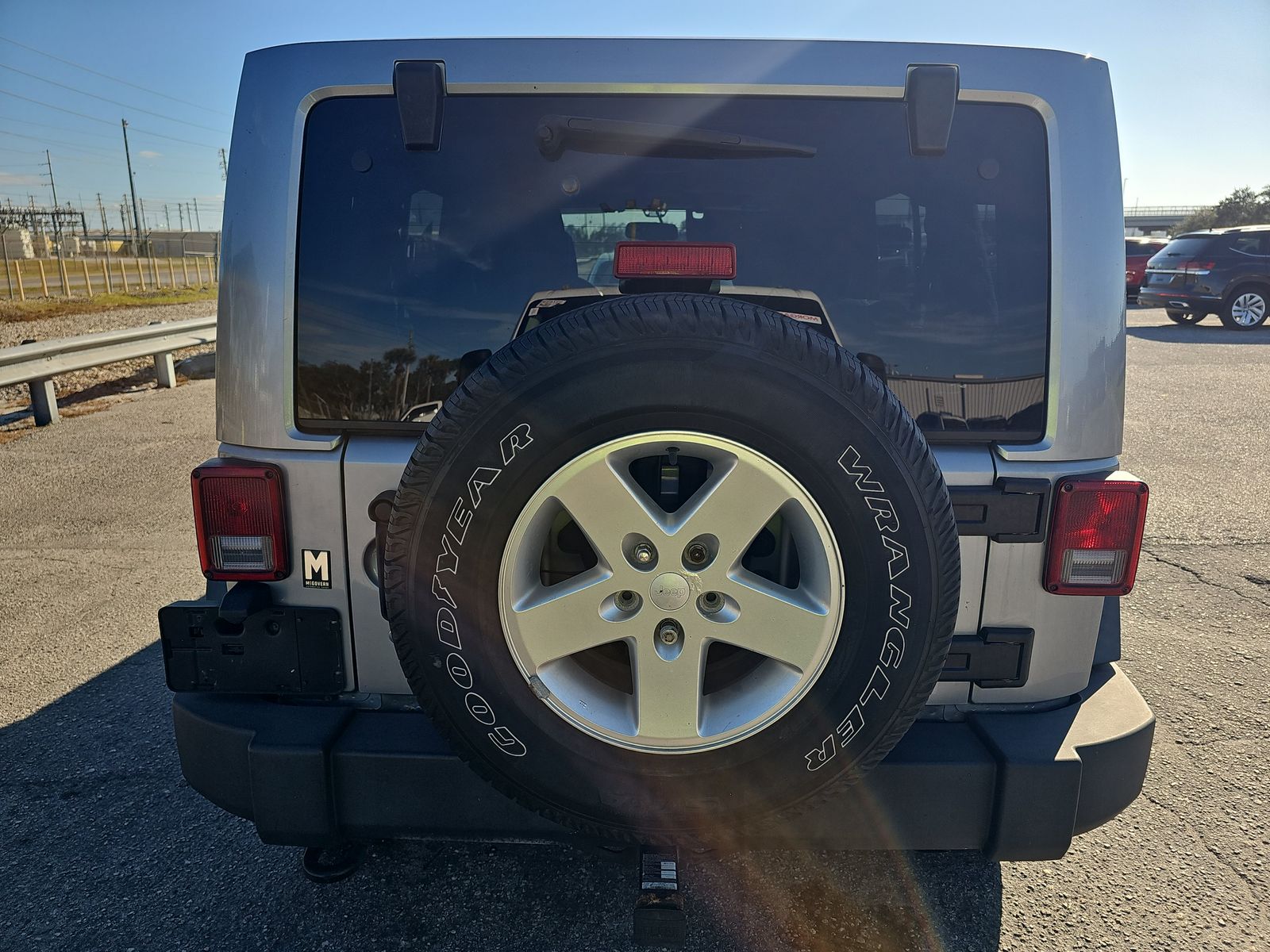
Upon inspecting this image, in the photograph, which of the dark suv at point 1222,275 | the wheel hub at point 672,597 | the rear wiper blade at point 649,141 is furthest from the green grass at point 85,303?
the dark suv at point 1222,275

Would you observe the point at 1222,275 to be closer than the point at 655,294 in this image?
No

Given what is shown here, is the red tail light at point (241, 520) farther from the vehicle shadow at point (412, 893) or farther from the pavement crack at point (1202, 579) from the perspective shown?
the pavement crack at point (1202, 579)

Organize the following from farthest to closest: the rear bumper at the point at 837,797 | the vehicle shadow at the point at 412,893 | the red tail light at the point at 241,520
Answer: the vehicle shadow at the point at 412,893 < the red tail light at the point at 241,520 < the rear bumper at the point at 837,797

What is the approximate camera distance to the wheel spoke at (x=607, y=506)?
1.62 metres

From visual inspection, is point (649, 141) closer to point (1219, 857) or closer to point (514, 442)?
point (514, 442)

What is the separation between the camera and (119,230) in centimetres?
12838

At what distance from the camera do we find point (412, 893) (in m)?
2.35

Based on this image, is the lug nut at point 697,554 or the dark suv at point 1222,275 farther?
the dark suv at point 1222,275

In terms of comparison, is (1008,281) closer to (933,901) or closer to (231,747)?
(933,901)

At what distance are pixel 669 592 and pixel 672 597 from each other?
1 centimetres

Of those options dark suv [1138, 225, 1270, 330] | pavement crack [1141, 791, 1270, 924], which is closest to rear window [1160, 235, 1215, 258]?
dark suv [1138, 225, 1270, 330]

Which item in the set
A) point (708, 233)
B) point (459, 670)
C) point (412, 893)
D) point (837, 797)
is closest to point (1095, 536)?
point (837, 797)

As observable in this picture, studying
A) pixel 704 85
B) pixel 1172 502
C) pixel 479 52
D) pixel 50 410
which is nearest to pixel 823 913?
pixel 704 85

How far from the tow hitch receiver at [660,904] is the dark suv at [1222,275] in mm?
18659
